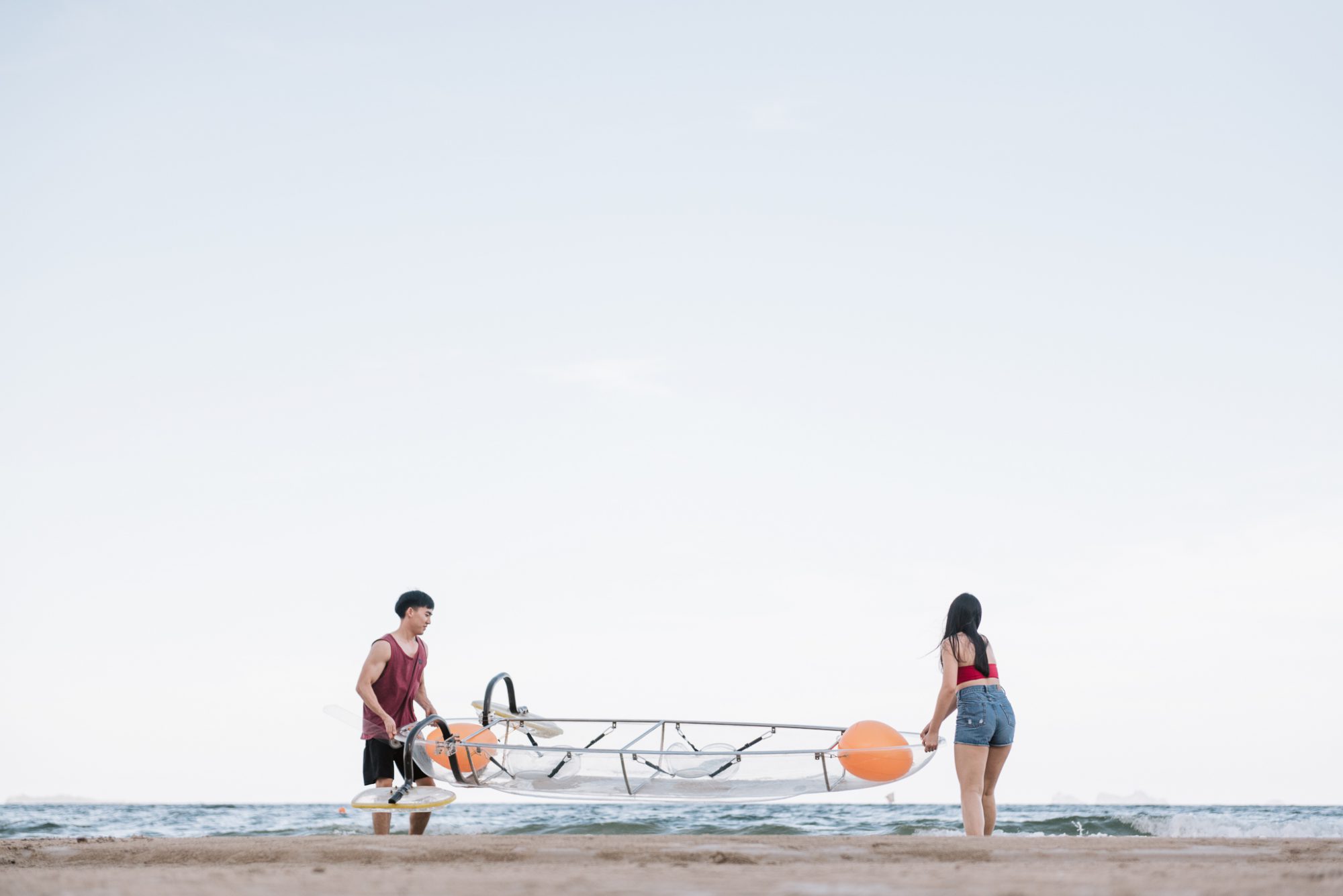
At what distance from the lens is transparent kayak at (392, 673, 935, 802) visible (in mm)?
7941

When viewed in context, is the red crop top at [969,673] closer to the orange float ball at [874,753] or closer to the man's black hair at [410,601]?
the orange float ball at [874,753]

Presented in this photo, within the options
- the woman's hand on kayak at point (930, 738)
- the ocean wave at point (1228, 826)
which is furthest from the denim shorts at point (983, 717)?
the ocean wave at point (1228, 826)

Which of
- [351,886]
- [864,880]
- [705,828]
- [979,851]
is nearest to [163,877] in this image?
[351,886]

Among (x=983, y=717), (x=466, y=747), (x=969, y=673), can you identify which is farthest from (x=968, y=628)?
(x=466, y=747)

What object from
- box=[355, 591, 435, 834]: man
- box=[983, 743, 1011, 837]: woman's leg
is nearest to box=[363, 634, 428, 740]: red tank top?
box=[355, 591, 435, 834]: man

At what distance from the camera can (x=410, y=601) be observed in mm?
7750

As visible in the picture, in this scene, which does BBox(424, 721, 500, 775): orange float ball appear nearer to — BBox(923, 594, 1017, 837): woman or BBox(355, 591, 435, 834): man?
BBox(355, 591, 435, 834): man

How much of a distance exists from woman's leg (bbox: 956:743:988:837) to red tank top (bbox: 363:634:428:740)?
3.82m

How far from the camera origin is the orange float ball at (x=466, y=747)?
7879mm

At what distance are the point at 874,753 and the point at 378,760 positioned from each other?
357 cm

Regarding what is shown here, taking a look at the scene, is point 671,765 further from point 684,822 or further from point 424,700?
point 684,822

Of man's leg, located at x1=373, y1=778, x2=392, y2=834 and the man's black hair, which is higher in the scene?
the man's black hair

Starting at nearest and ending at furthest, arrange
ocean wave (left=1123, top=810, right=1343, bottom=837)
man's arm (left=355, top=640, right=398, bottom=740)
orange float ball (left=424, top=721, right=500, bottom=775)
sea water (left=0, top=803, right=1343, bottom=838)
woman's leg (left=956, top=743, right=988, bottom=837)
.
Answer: woman's leg (left=956, top=743, right=988, bottom=837) → man's arm (left=355, top=640, right=398, bottom=740) → orange float ball (left=424, top=721, right=500, bottom=775) → sea water (left=0, top=803, right=1343, bottom=838) → ocean wave (left=1123, top=810, right=1343, bottom=837)

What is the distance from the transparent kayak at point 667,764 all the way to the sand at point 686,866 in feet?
3.73
